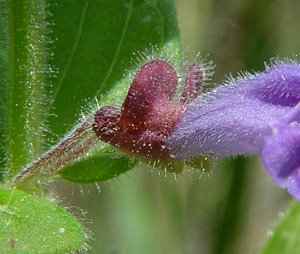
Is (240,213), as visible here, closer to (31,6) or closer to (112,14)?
(112,14)

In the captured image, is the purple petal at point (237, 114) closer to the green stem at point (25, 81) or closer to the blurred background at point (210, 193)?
the green stem at point (25, 81)

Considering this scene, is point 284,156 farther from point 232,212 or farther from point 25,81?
point 232,212

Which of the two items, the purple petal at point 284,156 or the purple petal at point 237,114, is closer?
the purple petal at point 284,156

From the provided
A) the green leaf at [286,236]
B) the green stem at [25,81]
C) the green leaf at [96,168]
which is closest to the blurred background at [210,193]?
the green leaf at [286,236]

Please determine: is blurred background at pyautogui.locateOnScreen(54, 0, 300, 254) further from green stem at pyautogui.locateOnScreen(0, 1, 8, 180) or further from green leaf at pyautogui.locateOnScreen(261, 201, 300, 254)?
green stem at pyautogui.locateOnScreen(0, 1, 8, 180)

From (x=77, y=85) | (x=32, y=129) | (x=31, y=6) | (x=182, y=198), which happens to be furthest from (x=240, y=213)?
(x=31, y=6)

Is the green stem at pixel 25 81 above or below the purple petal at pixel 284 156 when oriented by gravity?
below
